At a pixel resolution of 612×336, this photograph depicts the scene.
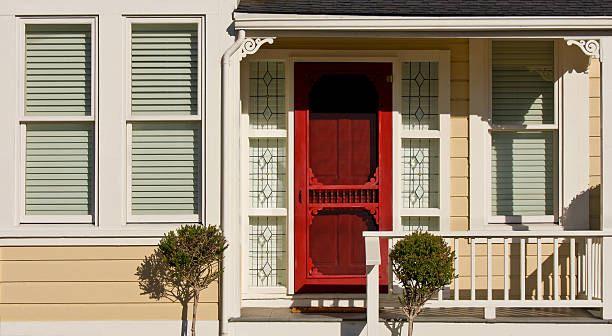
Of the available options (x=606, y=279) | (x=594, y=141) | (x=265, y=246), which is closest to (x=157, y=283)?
(x=265, y=246)

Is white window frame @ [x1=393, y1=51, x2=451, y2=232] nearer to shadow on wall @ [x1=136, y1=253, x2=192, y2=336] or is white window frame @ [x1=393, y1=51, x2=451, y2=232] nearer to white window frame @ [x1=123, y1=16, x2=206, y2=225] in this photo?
white window frame @ [x1=123, y1=16, x2=206, y2=225]

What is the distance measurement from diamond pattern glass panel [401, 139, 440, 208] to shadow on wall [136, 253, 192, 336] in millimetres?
2525

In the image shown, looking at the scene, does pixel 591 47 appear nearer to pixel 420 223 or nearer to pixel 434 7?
pixel 434 7

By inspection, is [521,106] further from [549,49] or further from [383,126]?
[383,126]

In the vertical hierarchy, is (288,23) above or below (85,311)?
above

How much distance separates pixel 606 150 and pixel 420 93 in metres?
1.93

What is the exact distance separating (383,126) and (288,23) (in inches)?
65.3

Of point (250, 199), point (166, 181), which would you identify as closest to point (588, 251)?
point (250, 199)

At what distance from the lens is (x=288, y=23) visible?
6520mm

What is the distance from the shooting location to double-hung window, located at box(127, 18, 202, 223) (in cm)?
675

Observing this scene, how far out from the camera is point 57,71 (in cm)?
681

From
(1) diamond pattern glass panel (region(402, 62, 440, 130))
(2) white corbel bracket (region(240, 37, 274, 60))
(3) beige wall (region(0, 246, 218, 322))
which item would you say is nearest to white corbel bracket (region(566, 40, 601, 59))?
(1) diamond pattern glass panel (region(402, 62, 440, 130))

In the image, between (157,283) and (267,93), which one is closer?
(157,283)

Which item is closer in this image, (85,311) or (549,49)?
(85,311)
